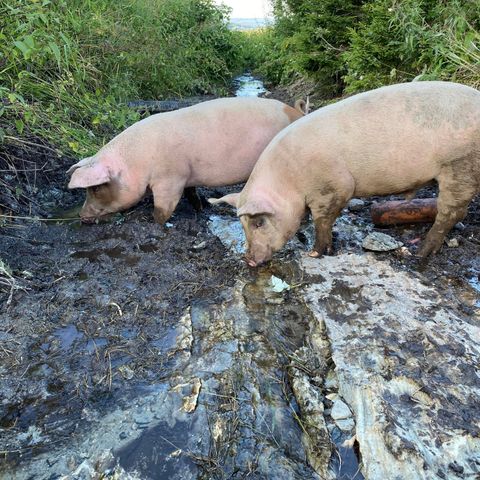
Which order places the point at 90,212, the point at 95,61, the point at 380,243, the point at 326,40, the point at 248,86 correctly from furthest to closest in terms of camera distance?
the point at 248,86 → the point at 326,40 → the point at 95,61 → the point at 90,212 → the point at 380,243

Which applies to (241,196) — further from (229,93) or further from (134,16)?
(229,93)

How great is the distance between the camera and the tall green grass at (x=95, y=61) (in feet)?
16.8

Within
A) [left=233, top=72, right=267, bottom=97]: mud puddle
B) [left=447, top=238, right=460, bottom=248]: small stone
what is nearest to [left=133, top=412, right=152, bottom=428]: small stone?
[left=447, top=238, right=460, bottom=248]: small stone

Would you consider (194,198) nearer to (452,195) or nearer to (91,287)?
(91,287)

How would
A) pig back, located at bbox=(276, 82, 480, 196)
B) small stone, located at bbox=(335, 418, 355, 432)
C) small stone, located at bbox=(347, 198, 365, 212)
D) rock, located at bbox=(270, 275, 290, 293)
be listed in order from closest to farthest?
small stone, located at bbox=(335, 418, 355, 432)
pig back, located at bbox=(276, 82, 480, 196)
rock, located at bbox=(270, 275, 290, 293)
small stone, located at bbox=(347, 198, 365, 212)

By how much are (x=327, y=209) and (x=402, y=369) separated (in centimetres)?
177

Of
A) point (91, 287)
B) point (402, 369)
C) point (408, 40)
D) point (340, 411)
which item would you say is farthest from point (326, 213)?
point (408, 40)

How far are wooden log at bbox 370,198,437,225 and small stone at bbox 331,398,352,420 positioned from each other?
2.55m

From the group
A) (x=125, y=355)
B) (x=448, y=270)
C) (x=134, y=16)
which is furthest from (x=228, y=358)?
(x=134, y=16)

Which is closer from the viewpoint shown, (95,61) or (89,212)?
(89,212)

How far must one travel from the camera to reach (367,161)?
4297 mm

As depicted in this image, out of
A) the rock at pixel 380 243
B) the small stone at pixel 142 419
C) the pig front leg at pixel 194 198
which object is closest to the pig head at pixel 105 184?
the pig front leg at pixel 194 198

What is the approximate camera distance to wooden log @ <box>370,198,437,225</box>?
4891mm

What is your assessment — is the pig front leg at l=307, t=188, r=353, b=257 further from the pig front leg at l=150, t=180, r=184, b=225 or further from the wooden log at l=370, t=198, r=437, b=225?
the pig front leg at l=150, t=180, r=184, b=225
